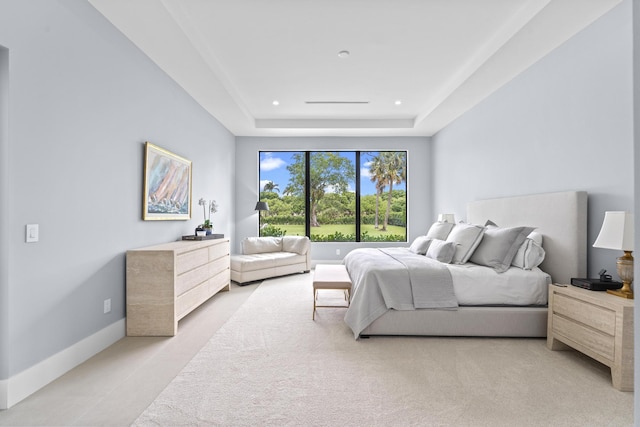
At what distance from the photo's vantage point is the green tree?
699cm

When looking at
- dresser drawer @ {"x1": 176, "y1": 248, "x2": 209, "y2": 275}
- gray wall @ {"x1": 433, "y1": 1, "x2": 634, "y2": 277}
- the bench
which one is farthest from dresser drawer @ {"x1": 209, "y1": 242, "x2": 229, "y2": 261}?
gray wall @ {"x1": 433, "y1": 1, "x2": 634, "y2": 277}

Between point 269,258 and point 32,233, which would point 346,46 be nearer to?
point 32,233

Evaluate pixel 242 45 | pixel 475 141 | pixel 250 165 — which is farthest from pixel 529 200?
pixel 250 165

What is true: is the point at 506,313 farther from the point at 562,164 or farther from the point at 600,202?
the point at 562,164

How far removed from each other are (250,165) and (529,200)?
5.10 metres

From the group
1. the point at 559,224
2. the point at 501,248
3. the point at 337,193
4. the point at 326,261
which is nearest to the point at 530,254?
the point at 501,248

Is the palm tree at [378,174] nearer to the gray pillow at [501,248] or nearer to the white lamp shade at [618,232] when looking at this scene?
the gray pillow at [501,248]

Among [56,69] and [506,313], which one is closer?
[56,69]

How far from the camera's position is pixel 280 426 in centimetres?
172

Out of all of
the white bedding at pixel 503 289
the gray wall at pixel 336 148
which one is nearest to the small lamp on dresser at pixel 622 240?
the white bedding at pixel 503 289

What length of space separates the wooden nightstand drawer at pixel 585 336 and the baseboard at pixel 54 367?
12.4 ft

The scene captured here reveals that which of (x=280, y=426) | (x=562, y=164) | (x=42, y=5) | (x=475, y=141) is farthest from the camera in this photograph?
(x=475, y=141)

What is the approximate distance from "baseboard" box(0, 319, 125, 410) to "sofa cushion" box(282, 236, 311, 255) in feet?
11.2

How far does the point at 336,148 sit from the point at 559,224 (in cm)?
452
